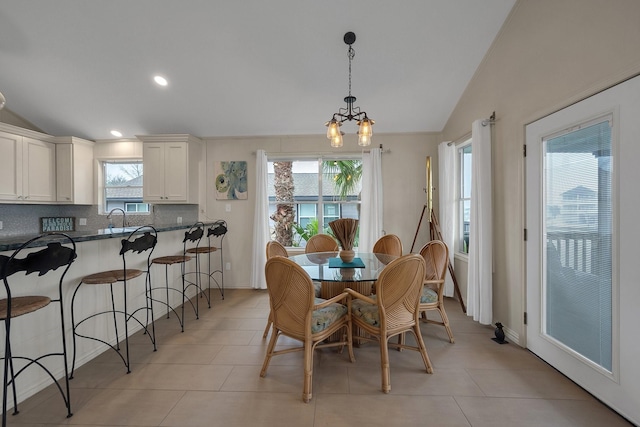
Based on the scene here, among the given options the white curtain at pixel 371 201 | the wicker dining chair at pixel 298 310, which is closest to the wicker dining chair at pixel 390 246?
the white curtain at pixel 371 201

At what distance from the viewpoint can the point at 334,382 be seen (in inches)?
80.2

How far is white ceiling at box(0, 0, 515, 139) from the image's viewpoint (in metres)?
2.56

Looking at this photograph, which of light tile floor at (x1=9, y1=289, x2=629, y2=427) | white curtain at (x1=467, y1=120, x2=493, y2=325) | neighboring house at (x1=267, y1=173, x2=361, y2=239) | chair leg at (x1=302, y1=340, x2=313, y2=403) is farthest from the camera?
neighboring house at (x1=267, y1=173, x2=361, y2=239)

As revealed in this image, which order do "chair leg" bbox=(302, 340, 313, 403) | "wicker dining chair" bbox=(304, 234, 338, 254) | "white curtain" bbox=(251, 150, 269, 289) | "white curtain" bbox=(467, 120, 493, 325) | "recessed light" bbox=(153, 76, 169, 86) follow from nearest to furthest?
"chair leg" bbox=(302, 340, 313, 403) < "white curtain" bbox=(467, 120, 493, 325) < "recessed light" bbox=(153, 76, 169, 86) < "wicker dining chair" bbox=(304, 234, 338, 254) < "white curtain" bbox=(251, 150, 269, 289)

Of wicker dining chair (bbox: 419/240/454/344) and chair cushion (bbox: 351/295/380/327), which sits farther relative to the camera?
wicker dining chair (bbox: 419/240/454/344)

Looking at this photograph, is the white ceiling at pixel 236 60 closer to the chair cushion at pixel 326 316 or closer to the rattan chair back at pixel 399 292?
the rattan chair back at pixel 399 292

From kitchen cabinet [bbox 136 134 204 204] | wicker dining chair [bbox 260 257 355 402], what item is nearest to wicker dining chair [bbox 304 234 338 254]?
wicker dining chair [bbox 260 257 355 402]

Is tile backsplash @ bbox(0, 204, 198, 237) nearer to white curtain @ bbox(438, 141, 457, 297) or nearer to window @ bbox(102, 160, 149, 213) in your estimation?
window @ bbox(102, 160, 149, 213)

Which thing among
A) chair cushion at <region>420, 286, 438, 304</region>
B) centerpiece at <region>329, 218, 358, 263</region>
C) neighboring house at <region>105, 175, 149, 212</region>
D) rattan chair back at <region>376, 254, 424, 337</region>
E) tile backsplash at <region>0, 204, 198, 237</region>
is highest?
neighboring house at <region>105, 175, 149, 212</region>

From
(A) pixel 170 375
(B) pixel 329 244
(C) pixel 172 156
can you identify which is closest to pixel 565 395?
(B) pixel 329 244

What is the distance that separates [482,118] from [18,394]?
14.8 ft

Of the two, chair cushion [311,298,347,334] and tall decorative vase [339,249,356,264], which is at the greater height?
tall decorative vase [339,249,356,264]

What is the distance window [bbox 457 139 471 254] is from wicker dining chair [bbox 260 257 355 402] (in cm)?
243

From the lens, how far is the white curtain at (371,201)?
4184mm
